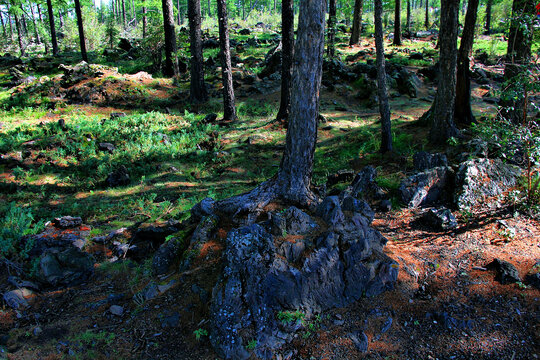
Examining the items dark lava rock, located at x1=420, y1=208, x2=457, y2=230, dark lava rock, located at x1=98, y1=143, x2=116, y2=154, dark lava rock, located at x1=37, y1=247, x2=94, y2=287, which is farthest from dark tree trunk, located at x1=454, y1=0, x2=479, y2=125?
dark lava rock, located at x1=98, y1=143, x2=116, y2=154

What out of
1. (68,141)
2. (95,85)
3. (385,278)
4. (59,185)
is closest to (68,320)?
(385,278)

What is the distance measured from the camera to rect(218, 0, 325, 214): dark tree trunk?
18.0ft

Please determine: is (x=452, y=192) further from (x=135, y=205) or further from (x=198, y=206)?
(x=135, y=205)

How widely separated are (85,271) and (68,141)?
792cm

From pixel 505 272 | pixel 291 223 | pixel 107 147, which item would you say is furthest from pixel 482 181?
pixel 107 147

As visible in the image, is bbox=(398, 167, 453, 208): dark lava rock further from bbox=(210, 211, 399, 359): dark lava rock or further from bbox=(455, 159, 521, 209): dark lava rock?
bbox=(210, 211, 399, 359): dark lava rock

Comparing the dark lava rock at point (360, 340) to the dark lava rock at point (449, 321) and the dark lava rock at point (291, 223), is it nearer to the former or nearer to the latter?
the dark lava rock at point (449, 321)

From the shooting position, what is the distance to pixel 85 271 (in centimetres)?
575

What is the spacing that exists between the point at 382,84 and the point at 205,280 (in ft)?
26.1

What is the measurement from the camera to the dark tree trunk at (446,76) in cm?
879

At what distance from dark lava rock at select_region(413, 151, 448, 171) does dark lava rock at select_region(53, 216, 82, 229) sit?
25.3ft

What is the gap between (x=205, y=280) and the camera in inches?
192

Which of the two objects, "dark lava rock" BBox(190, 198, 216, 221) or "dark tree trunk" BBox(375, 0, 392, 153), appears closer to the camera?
"dark lava rock" BBox(190, 198, 216, 221)

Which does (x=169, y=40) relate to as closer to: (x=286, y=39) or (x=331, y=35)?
(x=286, y=39)
